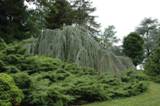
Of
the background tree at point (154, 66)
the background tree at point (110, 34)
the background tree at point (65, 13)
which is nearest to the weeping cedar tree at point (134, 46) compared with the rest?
the background tree at point (65, 13)

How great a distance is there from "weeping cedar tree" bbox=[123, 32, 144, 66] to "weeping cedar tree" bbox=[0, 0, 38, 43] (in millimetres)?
10257

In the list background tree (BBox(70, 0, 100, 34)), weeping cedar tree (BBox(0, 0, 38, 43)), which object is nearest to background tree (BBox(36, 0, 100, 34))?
background tree (BBox(70, 0, 100, 34))

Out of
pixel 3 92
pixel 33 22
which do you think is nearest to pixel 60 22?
pixel 33 22

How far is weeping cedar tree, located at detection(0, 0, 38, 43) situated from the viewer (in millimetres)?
20797

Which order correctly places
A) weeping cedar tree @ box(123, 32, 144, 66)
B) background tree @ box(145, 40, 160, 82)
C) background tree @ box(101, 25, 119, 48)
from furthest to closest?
1. background tree @ box(101, 25, 119, 48)
2. weeping cedar tree @ box(123, 32, 144, 66)
3. background tree @ box(145, 40, 160, 82)

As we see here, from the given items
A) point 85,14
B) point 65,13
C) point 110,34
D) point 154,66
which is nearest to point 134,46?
point 65,13

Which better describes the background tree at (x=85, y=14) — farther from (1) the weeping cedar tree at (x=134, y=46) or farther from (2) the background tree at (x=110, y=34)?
(2) the background tree at (x=110, y=34)

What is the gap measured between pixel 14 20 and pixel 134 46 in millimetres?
11544

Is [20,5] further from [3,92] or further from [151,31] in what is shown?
[151,31]

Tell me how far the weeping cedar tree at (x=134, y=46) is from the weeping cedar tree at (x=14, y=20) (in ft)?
33.7

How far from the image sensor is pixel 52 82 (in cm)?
960

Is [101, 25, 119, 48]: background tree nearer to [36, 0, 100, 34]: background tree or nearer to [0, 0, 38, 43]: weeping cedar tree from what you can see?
[36, 0, 100, 34]: background tree

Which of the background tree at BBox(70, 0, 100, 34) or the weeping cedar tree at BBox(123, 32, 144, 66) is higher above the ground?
the background tree at BBox(70, 0, 100, 34)

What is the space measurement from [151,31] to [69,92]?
46.0m
